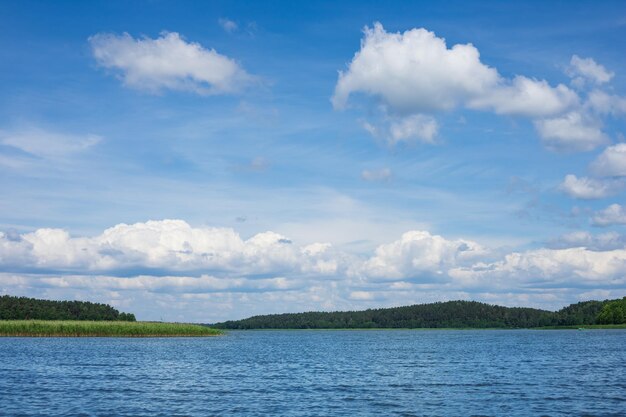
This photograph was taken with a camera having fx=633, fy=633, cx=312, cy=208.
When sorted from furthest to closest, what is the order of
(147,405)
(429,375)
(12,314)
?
(12,314) → (429,375) → (147,405)

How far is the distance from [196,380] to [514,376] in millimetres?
32161

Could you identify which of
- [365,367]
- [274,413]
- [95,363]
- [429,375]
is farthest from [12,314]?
[274,413]

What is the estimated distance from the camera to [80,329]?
13962 centimetres

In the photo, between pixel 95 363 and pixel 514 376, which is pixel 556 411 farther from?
pixel 95 363

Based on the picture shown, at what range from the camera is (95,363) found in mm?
78062

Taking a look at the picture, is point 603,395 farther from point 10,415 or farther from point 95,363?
point 95,363

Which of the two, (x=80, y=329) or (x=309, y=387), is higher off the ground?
(x=80, y=329)

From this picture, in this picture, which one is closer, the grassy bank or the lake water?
the lake water

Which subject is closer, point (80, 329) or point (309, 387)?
point (309, 387)

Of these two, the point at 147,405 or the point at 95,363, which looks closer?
the point at 147,405

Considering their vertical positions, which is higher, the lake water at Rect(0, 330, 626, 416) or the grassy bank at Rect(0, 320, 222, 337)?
the grassy bank at Rect(0, 320, 222, 337)

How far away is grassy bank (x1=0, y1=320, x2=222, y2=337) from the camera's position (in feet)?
435

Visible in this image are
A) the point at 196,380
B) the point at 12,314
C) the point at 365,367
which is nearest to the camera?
the point at 196,380

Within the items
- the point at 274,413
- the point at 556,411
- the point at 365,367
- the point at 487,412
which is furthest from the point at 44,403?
the point at 365,367
